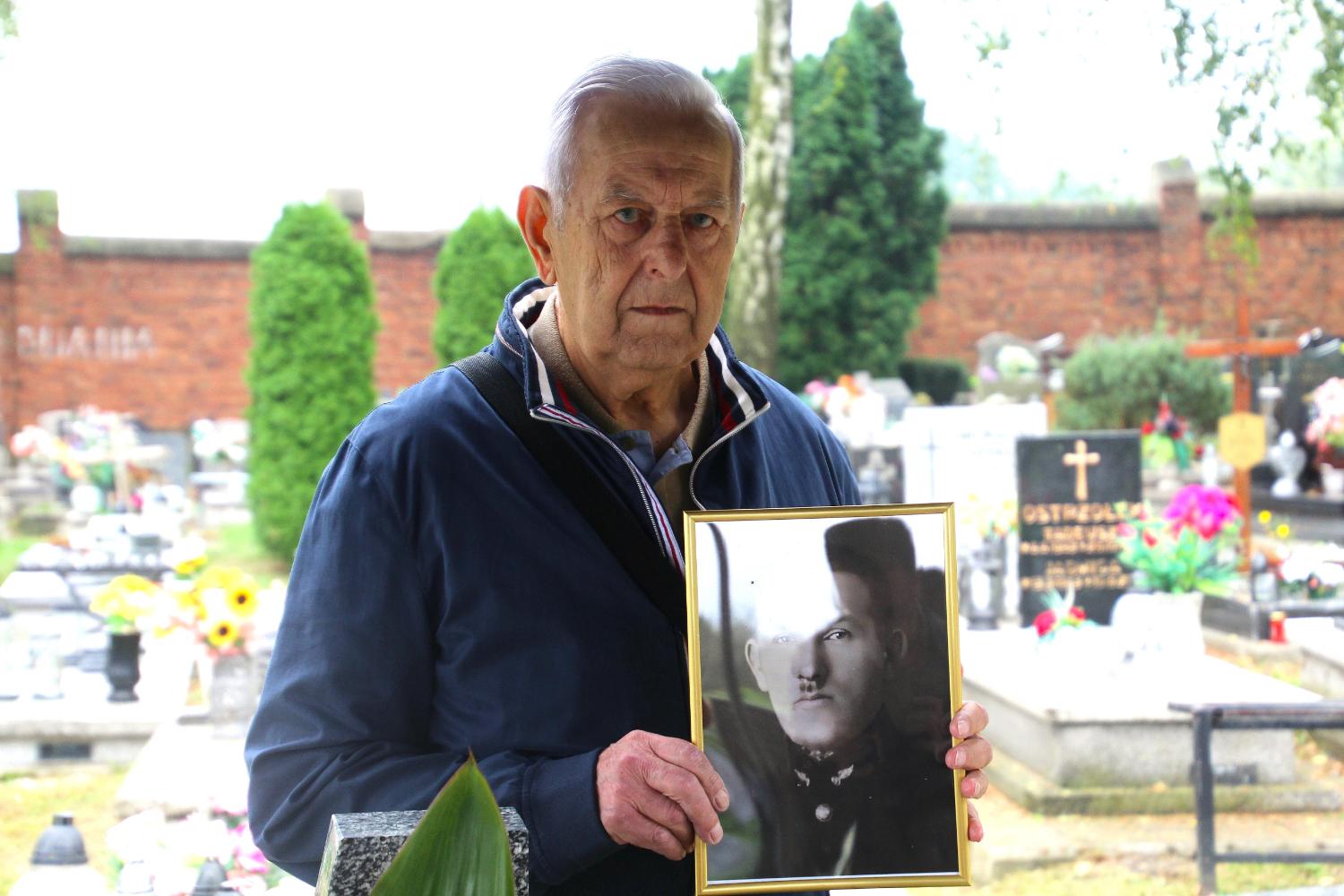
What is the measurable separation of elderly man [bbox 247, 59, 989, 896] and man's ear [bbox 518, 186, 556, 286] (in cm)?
2

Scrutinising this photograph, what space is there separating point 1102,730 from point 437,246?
13790mm

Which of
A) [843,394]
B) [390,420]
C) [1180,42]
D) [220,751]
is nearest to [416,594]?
[390,420]

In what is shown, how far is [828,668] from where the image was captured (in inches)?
50.1

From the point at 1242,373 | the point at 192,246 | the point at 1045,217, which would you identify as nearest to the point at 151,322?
the point at 192,246

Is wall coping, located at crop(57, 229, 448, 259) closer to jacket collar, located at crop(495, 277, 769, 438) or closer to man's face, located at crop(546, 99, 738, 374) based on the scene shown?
jacket collar, located at crop(495, 277, 769, 438)

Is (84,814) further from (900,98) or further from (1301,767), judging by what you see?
(900,98)

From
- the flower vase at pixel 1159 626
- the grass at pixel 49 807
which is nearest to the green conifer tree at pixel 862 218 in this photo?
the flower vase at pixel 1159 626

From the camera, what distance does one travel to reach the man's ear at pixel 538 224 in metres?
1.51

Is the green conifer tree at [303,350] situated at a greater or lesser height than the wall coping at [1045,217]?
lesser

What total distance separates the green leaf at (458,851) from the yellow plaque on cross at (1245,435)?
9117mm

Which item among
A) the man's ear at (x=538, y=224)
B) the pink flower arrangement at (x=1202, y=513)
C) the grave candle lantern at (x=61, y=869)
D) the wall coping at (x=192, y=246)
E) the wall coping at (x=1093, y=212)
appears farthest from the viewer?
the wall coping at (x=1093, y=212)

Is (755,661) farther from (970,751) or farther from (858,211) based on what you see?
(858,211)

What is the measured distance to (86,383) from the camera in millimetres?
17219

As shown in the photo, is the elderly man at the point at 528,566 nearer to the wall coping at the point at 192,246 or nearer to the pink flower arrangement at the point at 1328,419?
the pink flower arrangement at the point at 1328,419
